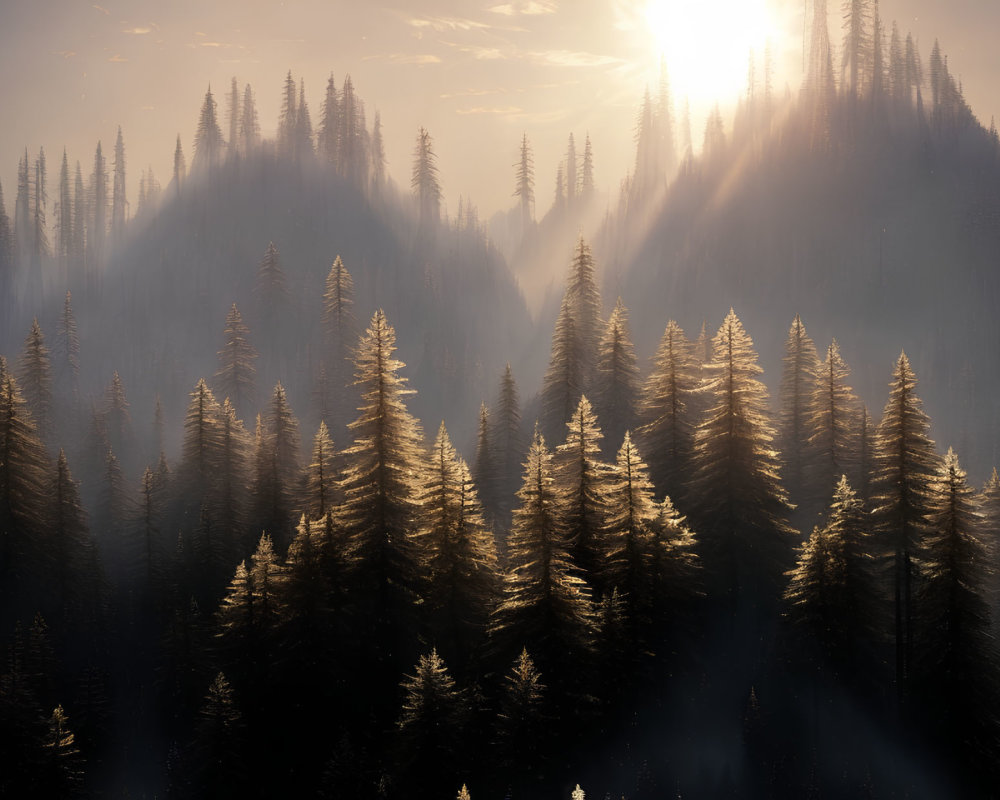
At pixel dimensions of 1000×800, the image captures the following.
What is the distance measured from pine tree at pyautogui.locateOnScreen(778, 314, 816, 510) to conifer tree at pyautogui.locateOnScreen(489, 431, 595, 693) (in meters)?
20.5

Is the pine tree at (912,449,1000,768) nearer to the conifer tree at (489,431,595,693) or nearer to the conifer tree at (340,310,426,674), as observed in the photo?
the conifer tree at (489,431,595,693)

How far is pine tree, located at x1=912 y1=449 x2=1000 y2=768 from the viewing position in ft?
101

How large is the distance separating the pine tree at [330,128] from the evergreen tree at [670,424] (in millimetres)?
97447

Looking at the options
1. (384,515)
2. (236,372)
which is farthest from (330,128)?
(384,515)

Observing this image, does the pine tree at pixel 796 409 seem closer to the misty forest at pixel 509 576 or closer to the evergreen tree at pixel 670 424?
the misty forest at pixel 509 576

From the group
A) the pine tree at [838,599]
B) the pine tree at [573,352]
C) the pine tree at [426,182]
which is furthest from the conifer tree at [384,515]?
the pine tree at [426,182]

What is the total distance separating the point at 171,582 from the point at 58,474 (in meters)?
9.76

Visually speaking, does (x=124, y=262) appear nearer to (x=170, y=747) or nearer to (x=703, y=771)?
(x=170, y=747)

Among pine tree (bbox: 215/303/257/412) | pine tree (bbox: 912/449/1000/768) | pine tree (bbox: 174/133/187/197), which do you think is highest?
pine tree (bbox: 174/133/187/197)

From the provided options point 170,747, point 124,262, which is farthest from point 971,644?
point 124,262

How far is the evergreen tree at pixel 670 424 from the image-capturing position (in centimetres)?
4328

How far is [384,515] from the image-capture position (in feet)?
117

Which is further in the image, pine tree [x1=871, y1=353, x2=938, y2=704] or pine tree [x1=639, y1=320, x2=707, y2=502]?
pine tree [x1=639, y1=320, x2=707, y2=502]

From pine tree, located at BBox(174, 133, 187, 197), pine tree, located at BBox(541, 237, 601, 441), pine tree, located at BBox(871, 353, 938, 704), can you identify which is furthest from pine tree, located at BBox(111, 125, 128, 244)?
pine tree, located at BBox(871, 353, 938, 704)
